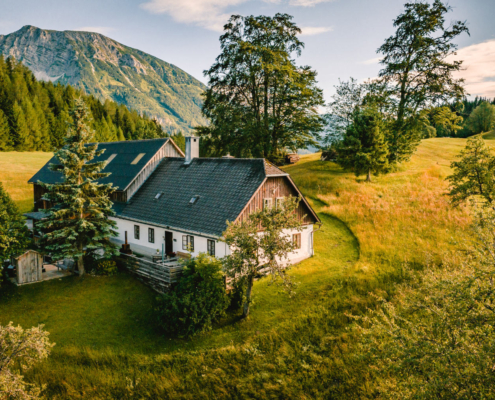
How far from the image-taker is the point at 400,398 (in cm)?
794

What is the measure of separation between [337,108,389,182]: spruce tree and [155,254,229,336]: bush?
23402 millimetres

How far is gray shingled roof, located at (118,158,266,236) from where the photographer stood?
20.8 meters

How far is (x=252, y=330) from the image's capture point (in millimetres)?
15812

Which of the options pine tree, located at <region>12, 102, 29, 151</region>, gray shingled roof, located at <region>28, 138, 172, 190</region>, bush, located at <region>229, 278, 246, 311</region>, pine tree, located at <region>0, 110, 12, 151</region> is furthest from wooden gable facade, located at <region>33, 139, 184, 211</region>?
pine tree, located at <region>12, 102, 29, 151</region>

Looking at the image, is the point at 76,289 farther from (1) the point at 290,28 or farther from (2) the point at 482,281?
(1) the point at 290,28

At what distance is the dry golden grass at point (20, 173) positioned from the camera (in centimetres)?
3985

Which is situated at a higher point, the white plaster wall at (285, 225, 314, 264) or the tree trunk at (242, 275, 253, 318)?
the white plaster wall at (285, 225, 314, 264)

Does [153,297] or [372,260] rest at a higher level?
[372,260]

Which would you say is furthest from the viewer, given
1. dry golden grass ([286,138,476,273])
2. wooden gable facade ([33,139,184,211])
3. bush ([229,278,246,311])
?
wooden gable facade ([33,139,184,211])

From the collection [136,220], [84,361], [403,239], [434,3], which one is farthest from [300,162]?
[84,361]

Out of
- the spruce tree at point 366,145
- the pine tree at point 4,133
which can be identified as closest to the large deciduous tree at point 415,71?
the spruce tree at point 366,145

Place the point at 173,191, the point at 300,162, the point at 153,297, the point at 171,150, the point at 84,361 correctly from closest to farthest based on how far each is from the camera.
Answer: the point at 84,361 < the point at 153,297 < the point at 173,191 < the point at 171,150 < the point at 300,162

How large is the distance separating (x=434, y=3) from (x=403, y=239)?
27.6 m

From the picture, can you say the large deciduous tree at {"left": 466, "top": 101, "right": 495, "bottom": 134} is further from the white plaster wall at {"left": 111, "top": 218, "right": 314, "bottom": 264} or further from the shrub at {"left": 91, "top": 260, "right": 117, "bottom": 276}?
the shrub at {"left": 91, "top": 260, "right": 117, "bottom": 276}
